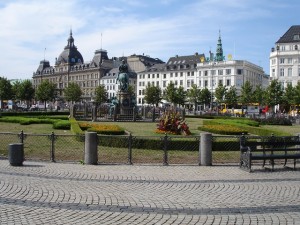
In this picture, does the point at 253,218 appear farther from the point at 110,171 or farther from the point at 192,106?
the point at 192,106

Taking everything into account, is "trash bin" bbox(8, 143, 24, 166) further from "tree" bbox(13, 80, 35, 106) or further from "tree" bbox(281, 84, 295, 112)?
"tree" bbox(13, 80, 35, 106)

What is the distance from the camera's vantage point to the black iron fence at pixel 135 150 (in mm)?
15414

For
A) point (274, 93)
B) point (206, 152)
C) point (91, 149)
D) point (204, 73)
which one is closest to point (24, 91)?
point (204, 73)

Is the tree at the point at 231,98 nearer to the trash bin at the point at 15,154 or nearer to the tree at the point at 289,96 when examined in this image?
the tree at the point at 289,96

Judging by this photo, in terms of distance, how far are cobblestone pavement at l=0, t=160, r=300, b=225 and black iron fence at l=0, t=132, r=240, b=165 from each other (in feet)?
5.77

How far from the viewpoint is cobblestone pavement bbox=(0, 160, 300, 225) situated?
25.2 feet

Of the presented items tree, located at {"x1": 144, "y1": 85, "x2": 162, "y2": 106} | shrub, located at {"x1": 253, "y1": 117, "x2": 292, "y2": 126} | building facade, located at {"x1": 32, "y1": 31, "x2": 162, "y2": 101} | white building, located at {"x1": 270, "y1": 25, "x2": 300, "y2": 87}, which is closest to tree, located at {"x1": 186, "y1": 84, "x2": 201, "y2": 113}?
tree, located at {"x1": 144, "y1": 85, "x2": 162, "y2": 106}

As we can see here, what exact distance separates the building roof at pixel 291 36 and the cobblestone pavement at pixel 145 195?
265 feet

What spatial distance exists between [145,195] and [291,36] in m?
87.1

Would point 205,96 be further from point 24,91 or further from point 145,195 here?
point 145,195

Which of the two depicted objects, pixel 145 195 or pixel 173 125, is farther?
pixel 173 125

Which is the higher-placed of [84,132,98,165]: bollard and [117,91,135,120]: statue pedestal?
[117,91,135,120]: statue pedestal

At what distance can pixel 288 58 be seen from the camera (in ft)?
287

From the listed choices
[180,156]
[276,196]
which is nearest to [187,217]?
[276,196]
